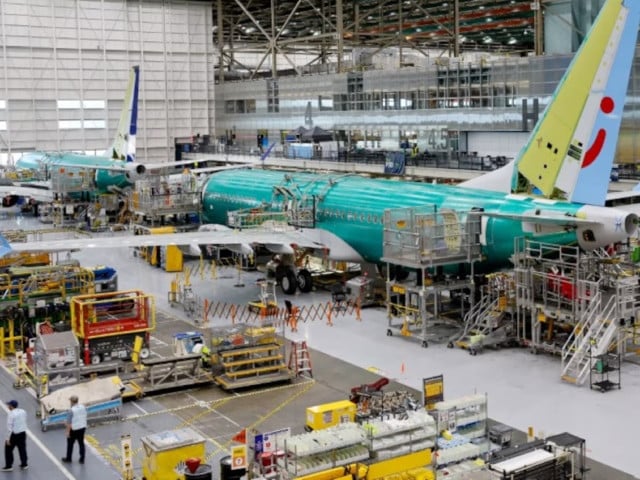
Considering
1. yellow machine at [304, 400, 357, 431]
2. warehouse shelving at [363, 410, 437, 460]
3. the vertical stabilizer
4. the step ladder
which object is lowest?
the step ladder

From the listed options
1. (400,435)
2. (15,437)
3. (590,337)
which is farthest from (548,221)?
(15,437)

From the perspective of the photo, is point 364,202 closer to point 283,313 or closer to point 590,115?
point 283,313

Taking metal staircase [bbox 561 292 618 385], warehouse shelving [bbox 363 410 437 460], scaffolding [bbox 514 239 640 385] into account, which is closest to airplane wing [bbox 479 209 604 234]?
scaffolding [bbox 514 239 640 385]

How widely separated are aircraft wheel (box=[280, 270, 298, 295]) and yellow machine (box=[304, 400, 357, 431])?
18.6 meters

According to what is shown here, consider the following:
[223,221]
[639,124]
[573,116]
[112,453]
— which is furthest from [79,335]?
[639,124]

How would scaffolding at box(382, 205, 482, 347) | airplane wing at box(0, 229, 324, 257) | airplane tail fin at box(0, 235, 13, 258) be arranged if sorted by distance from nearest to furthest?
airplane tail fin at box(0, 235, 13, 258), scaffolding at box(382, 205, 482, 347), airplane wing at box(0, 229, 324, 257)

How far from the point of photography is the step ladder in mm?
26391

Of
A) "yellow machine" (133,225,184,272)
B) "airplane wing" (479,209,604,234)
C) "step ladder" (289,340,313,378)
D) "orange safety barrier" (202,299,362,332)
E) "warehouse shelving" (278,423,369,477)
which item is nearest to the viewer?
"warehouse shelving" (278,423,369,477)

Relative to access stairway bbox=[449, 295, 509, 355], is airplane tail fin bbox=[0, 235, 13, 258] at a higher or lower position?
higher

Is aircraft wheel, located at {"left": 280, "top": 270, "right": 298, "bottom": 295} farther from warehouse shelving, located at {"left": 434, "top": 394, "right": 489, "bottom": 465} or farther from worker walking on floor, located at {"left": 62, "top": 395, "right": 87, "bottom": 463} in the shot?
worker walking on floor, located at {"left": 62, "top": 395, "right": 87, "bottom": 463}

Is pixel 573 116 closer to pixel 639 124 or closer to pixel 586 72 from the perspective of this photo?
pixel 586 72

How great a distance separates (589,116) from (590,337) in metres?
6.71

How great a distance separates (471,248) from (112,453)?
51.2 ft

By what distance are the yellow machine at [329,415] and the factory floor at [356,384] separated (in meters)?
1.96
